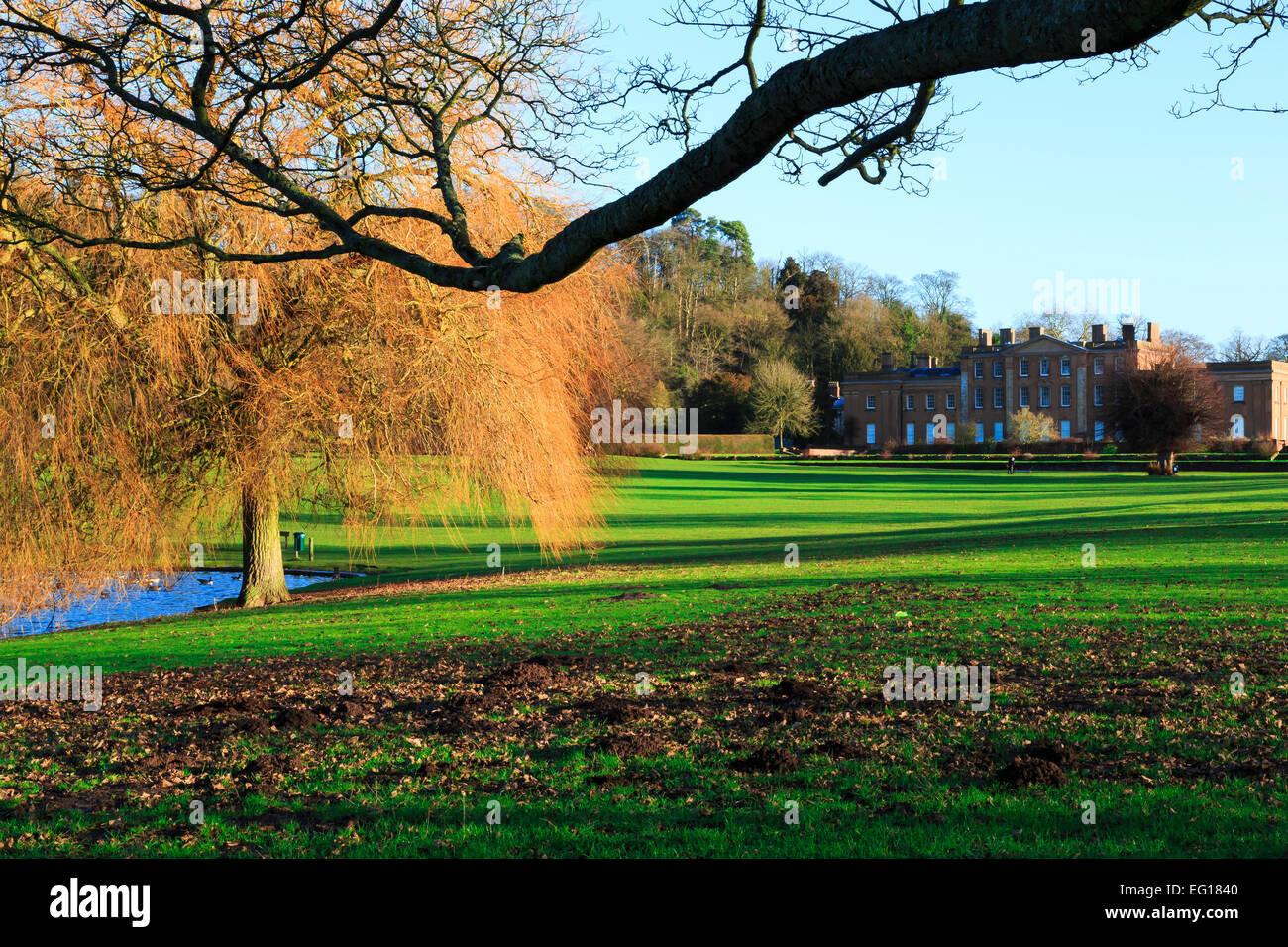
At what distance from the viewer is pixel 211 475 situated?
16188 millimetres

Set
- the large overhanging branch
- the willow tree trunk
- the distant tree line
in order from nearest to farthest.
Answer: the large overhanging branch
the willow tree trunk
the distant tree line

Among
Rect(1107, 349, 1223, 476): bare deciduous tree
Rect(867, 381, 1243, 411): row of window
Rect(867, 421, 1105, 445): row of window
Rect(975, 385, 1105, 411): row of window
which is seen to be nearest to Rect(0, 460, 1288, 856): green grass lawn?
Rect(1107, 349, 1223, 476): bare deciduous tree

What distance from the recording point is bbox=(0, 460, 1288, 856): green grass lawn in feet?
16.7

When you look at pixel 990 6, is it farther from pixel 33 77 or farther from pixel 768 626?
pixel 33 77

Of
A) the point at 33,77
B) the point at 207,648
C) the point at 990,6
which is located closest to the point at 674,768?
the point at 990,6

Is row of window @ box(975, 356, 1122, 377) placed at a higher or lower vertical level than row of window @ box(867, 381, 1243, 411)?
higher

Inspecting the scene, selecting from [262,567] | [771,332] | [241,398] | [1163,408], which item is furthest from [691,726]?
[771,332]

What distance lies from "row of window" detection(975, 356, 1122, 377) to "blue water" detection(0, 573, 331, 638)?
78.7 m

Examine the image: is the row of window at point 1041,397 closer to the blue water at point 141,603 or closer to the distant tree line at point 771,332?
the distant tree line at point 771,332

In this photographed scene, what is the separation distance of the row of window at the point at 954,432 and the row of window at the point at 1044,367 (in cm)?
425

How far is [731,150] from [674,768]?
3455 mm

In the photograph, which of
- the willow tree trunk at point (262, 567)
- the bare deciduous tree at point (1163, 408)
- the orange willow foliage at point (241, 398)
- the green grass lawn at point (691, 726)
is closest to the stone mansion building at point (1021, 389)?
the bare deciduous tree at point (1163, 408)

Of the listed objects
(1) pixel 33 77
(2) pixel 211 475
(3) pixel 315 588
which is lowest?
(3) pixel 315 588

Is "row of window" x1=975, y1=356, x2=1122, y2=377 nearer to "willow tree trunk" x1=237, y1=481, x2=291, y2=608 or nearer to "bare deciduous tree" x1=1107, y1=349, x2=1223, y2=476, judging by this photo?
"bare deciduous tree" x1=1107, y1=349, x2=1223, y2=476
